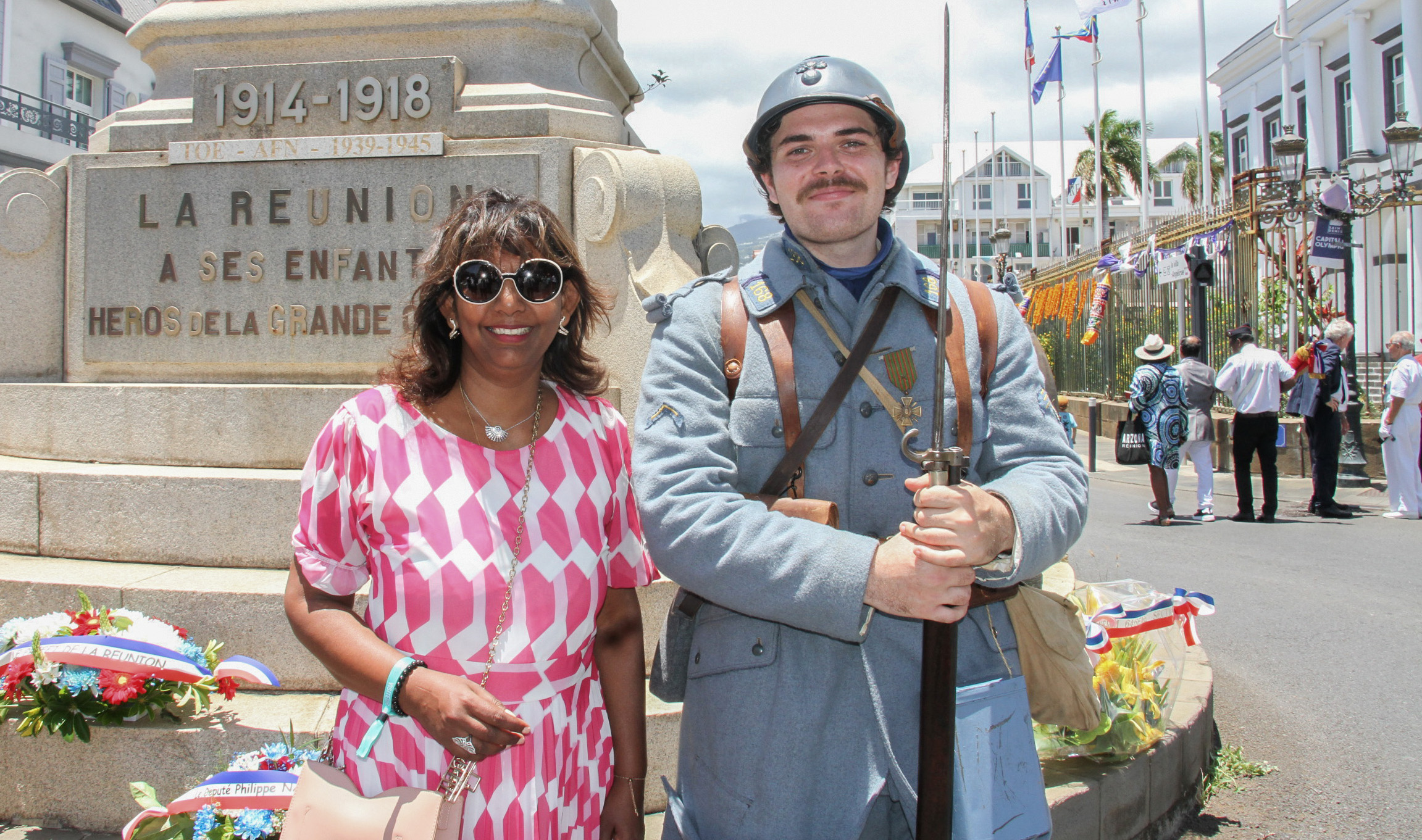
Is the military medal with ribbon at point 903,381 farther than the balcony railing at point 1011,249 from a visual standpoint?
No

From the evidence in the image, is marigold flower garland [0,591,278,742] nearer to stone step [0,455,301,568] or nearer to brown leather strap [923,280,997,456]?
stone step [0,455,301,568]

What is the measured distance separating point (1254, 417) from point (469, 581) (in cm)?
1026

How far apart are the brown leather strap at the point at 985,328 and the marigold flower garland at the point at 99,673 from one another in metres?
2.39

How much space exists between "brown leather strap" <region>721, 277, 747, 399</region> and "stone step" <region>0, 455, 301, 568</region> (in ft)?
7.83

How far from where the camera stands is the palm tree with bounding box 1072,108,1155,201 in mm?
46406

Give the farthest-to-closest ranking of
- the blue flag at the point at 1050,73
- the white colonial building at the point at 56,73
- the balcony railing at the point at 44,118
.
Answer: the blue flag at the point at 1050,73 → the white colonial building at the point at 56,73 → the balcony railing at the point at 44,118

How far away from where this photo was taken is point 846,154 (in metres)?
1.98

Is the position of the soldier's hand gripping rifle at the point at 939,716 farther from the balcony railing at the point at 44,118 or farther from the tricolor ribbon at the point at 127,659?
the balcony railing at the point at 44,118

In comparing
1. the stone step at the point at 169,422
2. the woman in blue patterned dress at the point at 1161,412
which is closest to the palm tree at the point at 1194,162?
the woman in blue patterned dress at the point at 1161,412

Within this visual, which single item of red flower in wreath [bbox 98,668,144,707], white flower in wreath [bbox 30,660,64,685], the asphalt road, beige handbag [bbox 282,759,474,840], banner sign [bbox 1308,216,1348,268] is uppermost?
banner sign [bbox 1308,216,1348,268]

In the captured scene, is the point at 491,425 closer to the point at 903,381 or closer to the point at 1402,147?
the point at 903,381

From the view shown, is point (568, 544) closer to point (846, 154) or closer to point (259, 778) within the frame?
point (846, 154)

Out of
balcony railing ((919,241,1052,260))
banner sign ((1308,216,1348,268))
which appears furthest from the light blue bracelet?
balcony railing ((919,241,1052,260))

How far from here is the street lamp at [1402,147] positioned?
37.7 ft
